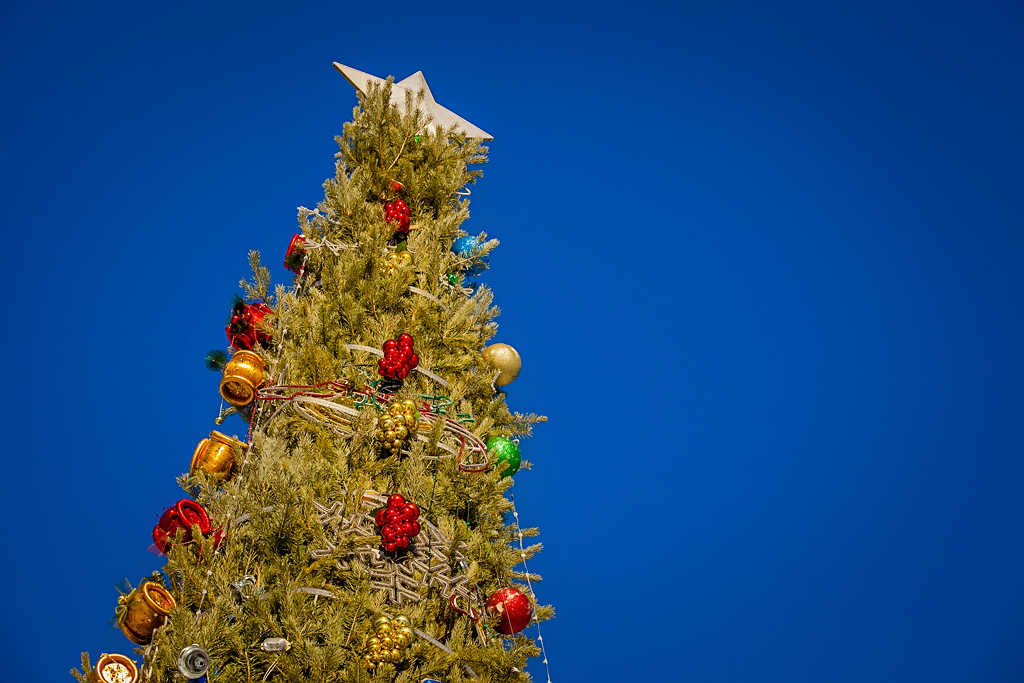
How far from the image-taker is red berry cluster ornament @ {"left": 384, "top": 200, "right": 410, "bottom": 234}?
188 cm

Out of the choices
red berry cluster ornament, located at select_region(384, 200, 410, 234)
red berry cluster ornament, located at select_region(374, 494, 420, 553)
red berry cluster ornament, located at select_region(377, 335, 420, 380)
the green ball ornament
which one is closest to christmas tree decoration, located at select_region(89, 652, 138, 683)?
red berry cluster ornament, located at select_region(374, 494, 420, 553)

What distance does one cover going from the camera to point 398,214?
6.21ft

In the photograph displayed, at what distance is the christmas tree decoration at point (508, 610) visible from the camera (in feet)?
4.65

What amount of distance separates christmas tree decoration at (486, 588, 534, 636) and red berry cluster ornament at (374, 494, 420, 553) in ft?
0.93

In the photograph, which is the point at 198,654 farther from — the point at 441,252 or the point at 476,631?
the point at 441,252

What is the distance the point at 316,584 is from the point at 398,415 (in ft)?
1.32

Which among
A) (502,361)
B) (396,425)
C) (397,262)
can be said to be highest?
(397,262)

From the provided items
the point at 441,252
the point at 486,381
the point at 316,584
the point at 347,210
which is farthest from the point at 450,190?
the point at 316,584

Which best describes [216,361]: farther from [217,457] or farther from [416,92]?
[416,92]

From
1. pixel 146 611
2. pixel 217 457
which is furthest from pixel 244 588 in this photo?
pixel 217 457

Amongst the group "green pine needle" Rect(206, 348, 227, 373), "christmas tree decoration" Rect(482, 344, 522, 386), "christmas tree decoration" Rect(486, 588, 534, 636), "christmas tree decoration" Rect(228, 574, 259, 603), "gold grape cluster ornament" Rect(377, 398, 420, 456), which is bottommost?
"christmas tree decoration" Rect(228, 574, 259, 603)

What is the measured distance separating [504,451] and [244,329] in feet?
2.62

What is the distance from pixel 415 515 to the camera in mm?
1317

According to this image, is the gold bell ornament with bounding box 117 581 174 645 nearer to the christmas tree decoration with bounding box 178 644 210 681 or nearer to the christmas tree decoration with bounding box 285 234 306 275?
the christmas tree decoration with bounding box 178 644 210 681
